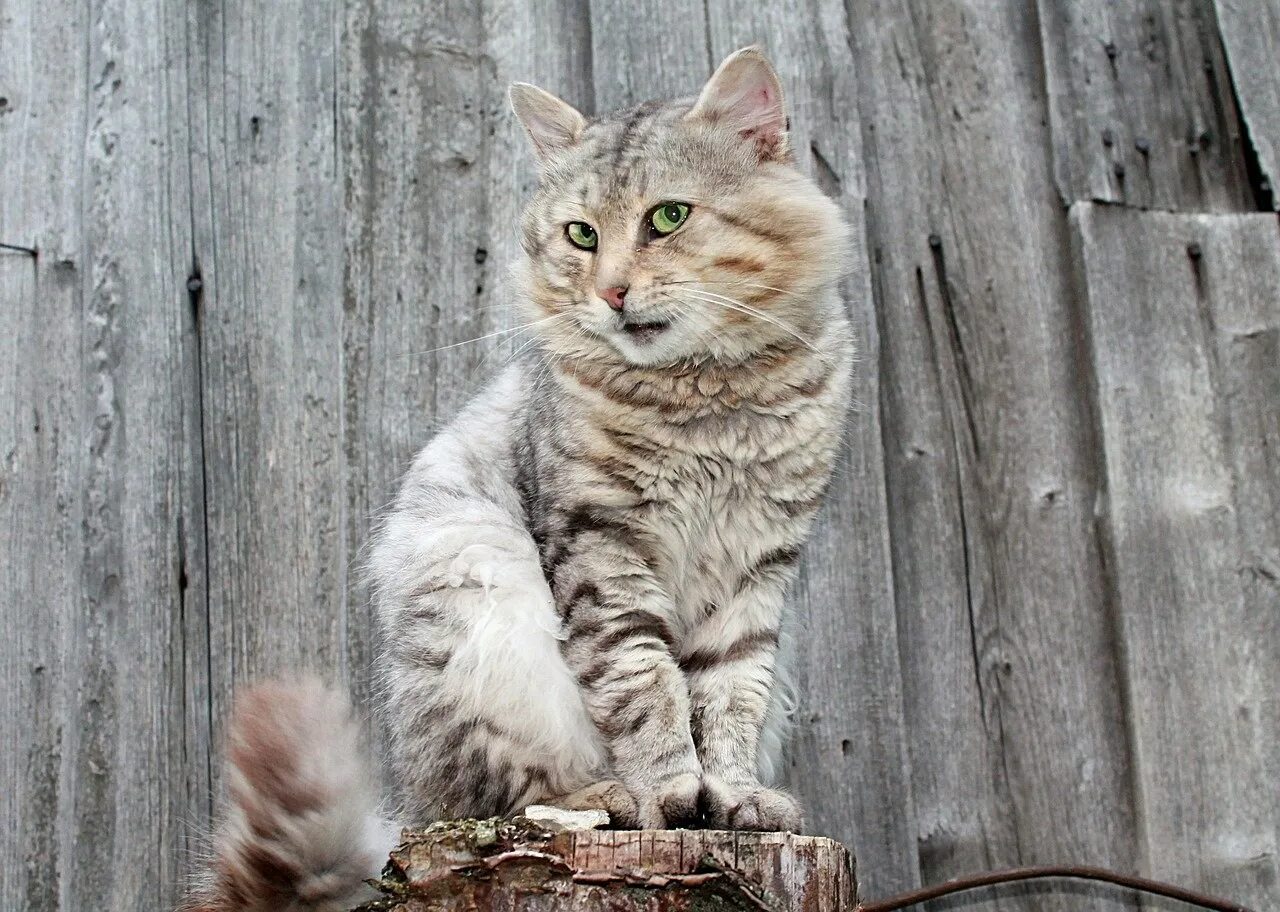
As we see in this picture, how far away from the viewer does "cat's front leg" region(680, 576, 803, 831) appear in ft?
7.65

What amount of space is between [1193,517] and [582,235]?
1.65 meters

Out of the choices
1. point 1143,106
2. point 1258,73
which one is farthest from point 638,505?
point 1258,73

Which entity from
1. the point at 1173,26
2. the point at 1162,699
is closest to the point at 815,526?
the point at 1162,699

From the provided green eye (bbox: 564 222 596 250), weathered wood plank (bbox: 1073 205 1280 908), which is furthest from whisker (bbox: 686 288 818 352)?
weathered wood plank (bbox: 1073 205 1280 908)

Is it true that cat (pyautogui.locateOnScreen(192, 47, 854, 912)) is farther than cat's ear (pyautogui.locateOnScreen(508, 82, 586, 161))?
No

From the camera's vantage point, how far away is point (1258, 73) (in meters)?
3.20

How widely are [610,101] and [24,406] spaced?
1.58 meters

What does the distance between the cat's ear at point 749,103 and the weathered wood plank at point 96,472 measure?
130 cm

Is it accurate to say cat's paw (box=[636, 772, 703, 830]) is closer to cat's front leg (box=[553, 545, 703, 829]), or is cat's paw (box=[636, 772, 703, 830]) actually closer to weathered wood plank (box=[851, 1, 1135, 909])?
cat's front leg (box=[553, 545, 703, 829])

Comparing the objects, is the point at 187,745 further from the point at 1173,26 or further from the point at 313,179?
the point at 1173,26

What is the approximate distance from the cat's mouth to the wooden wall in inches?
27.8

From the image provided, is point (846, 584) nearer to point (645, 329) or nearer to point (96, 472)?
point (645, 329)

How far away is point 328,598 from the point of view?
2814 millimetres

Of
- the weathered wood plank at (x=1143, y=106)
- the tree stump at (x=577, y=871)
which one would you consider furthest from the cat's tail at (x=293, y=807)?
the weathered wood plank at (x=1143, y=106)
